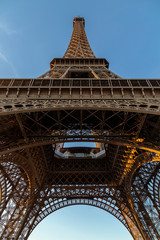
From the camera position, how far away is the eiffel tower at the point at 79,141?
12.3 meters

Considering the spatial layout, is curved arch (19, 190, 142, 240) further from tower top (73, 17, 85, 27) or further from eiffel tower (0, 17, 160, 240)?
tower top (73, 17, 85, 27)

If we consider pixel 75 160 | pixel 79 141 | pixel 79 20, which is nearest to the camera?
pixel 79 141

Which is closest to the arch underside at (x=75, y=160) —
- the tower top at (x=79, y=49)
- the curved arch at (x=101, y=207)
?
the curved arch at (x=101, y=207)

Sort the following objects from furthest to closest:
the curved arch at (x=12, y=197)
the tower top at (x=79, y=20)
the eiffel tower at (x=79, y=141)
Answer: the tower top at (x=79, y=20) < the curved arch at (x=12, y=197) < the eiffel tower at (x=79, y=141)

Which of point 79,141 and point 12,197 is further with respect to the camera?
point 12,197

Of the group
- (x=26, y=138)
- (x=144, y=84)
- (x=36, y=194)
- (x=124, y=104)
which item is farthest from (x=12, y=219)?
(x=144, y=84)

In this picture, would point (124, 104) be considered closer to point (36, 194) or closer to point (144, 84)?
point (144, 84)

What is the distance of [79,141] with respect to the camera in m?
13.3

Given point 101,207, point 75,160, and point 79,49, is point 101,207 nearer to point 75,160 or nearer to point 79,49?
point 75,160

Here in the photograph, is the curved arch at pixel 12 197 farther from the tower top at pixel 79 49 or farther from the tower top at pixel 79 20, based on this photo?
the tower top at pixel 79 20

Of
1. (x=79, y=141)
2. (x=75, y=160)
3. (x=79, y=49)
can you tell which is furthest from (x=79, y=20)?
(x=79, y=141)

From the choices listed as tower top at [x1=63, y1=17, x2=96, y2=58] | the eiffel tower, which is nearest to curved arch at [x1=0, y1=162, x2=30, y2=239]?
the eiffel tower

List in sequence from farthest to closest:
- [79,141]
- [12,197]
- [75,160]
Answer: [75,160], [12,197], [79,141]

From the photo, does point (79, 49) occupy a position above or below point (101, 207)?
above
